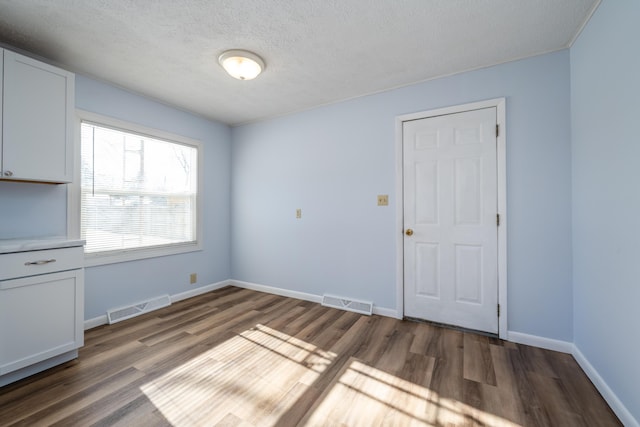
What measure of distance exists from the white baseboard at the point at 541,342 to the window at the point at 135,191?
374cm

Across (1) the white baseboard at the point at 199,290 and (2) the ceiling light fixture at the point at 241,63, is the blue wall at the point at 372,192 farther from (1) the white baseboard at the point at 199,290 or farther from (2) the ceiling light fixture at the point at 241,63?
(2) the ceiling light fixture at the point at 241,63

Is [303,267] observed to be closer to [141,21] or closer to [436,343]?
[436,343]

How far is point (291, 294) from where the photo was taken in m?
3.65

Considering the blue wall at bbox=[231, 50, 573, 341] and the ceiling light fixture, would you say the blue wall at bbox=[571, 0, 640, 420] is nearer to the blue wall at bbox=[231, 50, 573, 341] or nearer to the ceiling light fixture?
the blue wall at bbox=[231, 50, 573, 341]

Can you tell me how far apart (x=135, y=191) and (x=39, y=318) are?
5.14 feet

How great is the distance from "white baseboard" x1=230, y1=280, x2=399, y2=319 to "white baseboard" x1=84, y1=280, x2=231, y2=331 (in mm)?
231

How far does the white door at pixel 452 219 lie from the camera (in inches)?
98.3

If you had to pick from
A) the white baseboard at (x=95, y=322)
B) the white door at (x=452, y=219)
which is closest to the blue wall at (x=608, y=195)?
the white door at (x=452, y=219)

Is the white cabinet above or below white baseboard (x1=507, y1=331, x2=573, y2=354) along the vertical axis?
above

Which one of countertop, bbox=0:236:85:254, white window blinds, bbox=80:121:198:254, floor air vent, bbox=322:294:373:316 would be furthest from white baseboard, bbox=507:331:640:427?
white window blinds, bbox=80:121:198:254

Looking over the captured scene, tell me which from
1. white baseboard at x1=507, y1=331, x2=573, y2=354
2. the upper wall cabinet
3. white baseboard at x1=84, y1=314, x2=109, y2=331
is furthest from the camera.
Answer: white baseboard at x1=84, y1=314, x2=109, y2=331

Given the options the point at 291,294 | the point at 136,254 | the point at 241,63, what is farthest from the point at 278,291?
the point at 241,63

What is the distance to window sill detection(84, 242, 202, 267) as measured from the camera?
8.91 feet

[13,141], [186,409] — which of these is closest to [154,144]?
[13,141]
